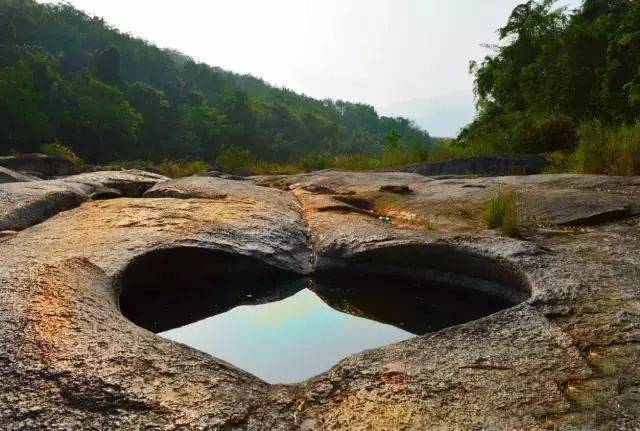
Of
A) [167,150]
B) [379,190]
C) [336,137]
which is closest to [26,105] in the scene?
[167,150]

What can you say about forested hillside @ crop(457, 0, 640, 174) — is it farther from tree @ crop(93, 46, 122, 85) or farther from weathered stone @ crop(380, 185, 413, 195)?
tree @ crop(93, 46, 122, 85)

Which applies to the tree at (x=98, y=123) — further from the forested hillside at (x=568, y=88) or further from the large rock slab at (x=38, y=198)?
the large rock slab at (x=38, y=198)

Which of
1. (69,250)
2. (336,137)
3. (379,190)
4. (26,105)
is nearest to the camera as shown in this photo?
(69,250)

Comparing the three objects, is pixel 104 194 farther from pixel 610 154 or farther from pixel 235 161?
pixel 235 161

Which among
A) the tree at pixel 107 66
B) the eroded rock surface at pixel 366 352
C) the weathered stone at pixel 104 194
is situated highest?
the tree at pixel 107 66

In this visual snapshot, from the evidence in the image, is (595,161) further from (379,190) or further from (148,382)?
(148,382)

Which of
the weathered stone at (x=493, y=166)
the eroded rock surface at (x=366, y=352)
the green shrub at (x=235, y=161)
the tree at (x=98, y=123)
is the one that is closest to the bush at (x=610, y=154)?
the weathered stone at (x=493, y=166)
